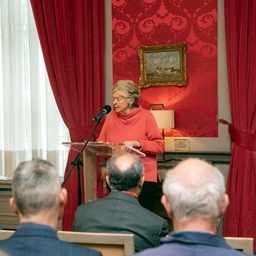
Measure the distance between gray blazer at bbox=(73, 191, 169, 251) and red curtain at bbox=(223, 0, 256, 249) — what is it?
2.56m

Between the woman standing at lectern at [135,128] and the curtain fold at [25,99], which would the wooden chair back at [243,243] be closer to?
the woman standing at lectern at [135,128]

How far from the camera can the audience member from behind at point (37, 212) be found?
1.51 m

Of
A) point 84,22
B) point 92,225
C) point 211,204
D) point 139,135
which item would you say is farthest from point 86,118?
point 211,204

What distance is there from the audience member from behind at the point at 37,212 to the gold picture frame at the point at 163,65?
357cm

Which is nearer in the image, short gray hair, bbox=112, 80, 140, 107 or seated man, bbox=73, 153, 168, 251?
seated man, bbox=73, 153, 168, 251

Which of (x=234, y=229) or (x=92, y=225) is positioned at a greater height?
(x=92, y=225)

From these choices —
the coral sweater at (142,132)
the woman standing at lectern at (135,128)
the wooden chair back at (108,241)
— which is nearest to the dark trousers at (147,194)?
the woman standing at lectern at (135,128)

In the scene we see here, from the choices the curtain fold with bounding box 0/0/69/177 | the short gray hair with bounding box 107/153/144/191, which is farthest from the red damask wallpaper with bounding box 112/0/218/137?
the short gray hair with bounding box 107/153/144/191

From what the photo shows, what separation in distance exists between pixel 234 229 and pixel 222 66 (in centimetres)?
166

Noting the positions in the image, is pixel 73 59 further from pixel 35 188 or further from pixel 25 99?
pixel 35 188

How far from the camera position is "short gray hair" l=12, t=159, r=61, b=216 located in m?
1.56

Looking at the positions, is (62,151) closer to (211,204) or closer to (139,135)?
(139,135)

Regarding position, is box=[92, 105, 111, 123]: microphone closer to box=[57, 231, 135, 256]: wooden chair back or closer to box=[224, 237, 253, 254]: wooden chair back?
box=[57, 231, 135, 256]: wooden chair back

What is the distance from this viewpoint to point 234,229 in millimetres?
4699
